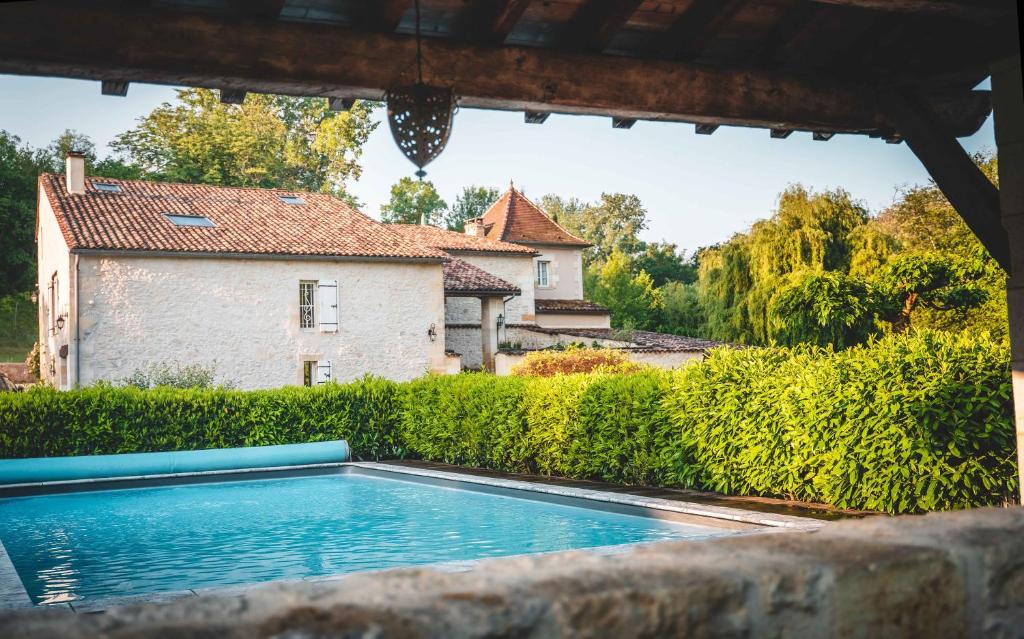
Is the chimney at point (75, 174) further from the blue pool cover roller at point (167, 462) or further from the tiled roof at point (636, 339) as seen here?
the tiled roof at point (636, 339)

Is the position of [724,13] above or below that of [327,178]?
below

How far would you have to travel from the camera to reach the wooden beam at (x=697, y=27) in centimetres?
570

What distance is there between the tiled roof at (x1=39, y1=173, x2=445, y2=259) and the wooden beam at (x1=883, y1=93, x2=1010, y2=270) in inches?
929

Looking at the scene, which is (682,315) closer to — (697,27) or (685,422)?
(685,422)

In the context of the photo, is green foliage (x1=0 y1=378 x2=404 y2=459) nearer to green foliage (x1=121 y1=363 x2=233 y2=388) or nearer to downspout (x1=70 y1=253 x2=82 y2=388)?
green foliage (x1=121 y1=363 x2=233 y2=388)

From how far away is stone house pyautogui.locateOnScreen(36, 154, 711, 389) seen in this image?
26.1 m

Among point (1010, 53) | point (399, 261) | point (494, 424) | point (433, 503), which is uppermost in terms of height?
point (399, 261)

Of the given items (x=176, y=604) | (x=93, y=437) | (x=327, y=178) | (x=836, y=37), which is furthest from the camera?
(x=327, y=178)

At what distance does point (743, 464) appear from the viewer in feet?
37.1

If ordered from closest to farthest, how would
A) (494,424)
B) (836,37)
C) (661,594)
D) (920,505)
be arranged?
(661,594) → (836,37) → (920,505) → (494,424)

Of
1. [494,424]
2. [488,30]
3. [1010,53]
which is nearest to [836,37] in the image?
[1010,53]

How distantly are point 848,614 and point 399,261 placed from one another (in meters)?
28.6

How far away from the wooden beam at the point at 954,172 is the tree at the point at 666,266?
5643cm

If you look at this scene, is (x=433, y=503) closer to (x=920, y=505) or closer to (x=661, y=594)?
(x=920, y=505)
